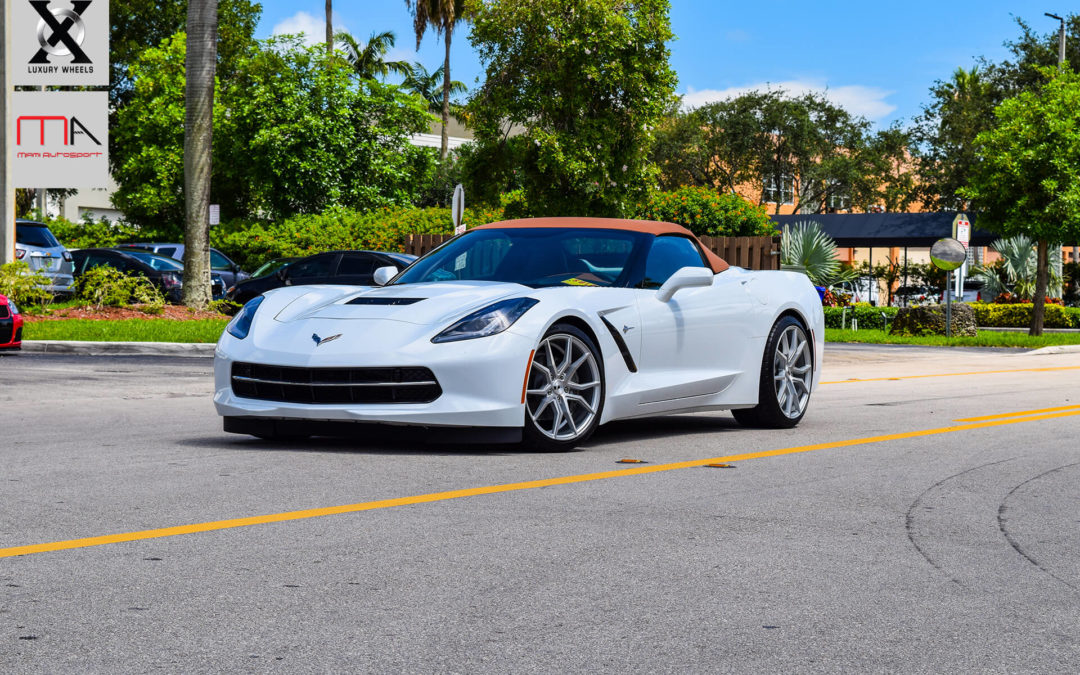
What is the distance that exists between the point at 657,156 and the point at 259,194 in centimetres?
2580

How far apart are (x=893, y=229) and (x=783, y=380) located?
125 ft

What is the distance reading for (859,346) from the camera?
79.5 ft

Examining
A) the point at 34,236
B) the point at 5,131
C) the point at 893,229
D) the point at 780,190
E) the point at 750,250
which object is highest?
the point at 780,190

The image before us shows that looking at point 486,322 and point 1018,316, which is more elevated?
point 486,322

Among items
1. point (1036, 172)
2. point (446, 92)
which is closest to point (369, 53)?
point (446, 92)

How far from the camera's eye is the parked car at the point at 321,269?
73.7ft

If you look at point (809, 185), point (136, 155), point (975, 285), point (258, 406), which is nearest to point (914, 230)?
point (975, 285)

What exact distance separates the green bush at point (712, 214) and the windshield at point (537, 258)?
2158cm

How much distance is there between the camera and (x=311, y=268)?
23344 mm

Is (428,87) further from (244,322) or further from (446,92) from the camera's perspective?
(244,322)

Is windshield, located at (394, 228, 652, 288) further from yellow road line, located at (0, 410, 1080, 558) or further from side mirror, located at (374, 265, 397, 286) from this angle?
yellow road line, located at (0, 410, 1080, 558)

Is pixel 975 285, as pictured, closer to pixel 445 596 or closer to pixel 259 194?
pixel 259 194

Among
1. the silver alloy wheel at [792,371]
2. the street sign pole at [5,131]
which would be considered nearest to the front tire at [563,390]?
the silver alloy wheel at [792,371]

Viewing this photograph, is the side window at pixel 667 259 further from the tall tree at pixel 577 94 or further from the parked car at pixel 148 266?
the tall tree at pixel 577 94
